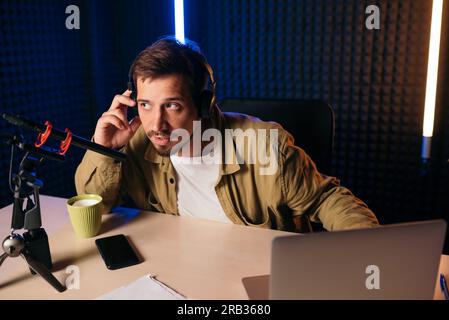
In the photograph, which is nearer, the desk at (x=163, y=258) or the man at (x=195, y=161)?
the desk at (x=163, y=258)

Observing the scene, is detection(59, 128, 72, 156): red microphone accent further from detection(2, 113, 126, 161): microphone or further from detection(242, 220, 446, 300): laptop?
detection(242, 220, 446, 300): laptop

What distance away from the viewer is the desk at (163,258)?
3.24 ft

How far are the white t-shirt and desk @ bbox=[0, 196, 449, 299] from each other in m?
0.17

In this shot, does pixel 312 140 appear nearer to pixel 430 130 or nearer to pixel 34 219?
pixel 34 219

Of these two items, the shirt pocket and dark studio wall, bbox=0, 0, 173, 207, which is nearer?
the shirt pocket

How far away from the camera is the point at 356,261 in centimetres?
75

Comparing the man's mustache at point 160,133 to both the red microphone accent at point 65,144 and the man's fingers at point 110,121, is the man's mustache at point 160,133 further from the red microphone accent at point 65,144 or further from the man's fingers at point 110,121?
the red microphone accent at point 65,144

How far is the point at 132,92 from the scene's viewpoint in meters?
1.37

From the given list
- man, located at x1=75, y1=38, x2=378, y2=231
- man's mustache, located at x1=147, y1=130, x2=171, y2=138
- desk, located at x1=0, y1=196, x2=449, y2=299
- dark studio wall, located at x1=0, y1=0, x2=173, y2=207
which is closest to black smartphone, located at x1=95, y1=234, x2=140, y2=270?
desk, located at x1=0, y1=196, x2=449, y2=299

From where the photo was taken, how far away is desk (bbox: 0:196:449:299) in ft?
3.24

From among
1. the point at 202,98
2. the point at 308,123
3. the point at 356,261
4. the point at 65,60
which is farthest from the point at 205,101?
the point at 65,60

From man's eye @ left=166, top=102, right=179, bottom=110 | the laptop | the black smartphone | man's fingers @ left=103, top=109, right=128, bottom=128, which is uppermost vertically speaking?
man's eye @ left=166, top=102, right=179, bottom=110

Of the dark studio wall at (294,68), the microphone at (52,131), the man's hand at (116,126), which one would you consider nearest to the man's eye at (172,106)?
the man's hand at (116,126)

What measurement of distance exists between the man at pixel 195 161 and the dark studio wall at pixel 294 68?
39.3 inches
